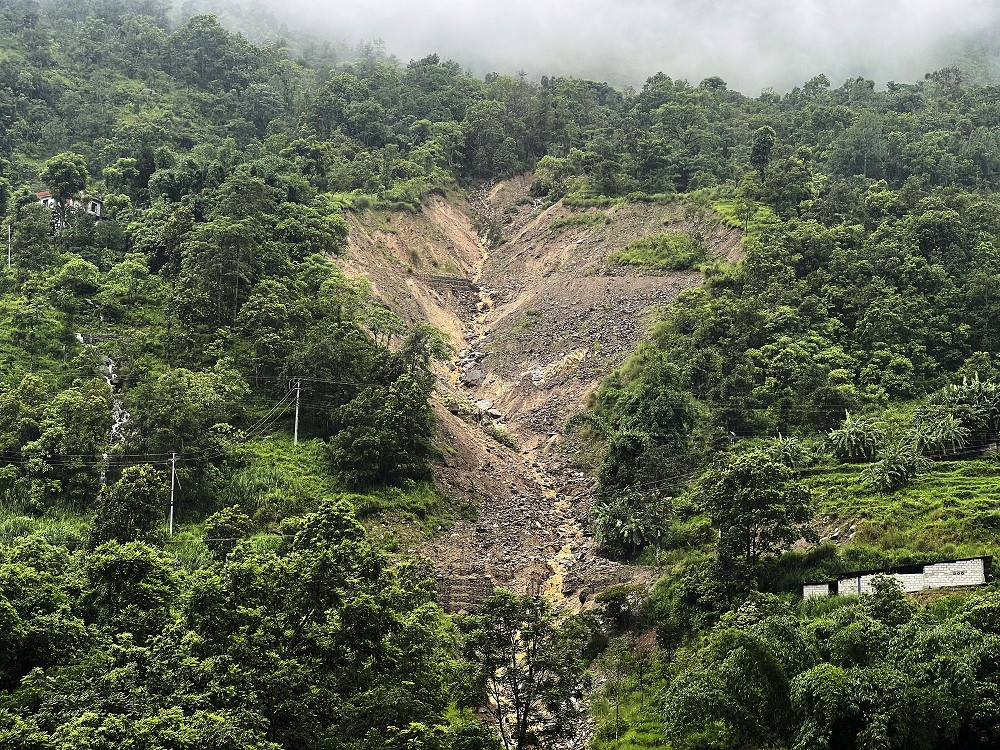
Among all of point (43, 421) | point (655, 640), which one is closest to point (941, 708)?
point (655, 640)

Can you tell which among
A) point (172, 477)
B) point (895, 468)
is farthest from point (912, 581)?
point (172, 477)

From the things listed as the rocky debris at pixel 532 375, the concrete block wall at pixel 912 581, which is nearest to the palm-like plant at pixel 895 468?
the concrete block wall at pixel 912 581

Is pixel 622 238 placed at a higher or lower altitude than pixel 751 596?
higher

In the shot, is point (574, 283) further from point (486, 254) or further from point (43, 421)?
point (43, 421)

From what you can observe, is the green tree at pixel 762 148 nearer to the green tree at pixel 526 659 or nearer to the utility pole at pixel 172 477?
the utility pole at pixel 172 477

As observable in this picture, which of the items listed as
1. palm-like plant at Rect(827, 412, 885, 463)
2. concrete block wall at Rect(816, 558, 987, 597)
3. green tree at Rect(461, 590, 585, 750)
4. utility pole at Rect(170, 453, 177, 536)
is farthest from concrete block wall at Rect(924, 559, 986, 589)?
utility pole at Rect(170, 453, 177, 536)

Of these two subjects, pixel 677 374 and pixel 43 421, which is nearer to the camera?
pixel 43 421

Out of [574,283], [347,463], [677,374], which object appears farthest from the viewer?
[574,283]
